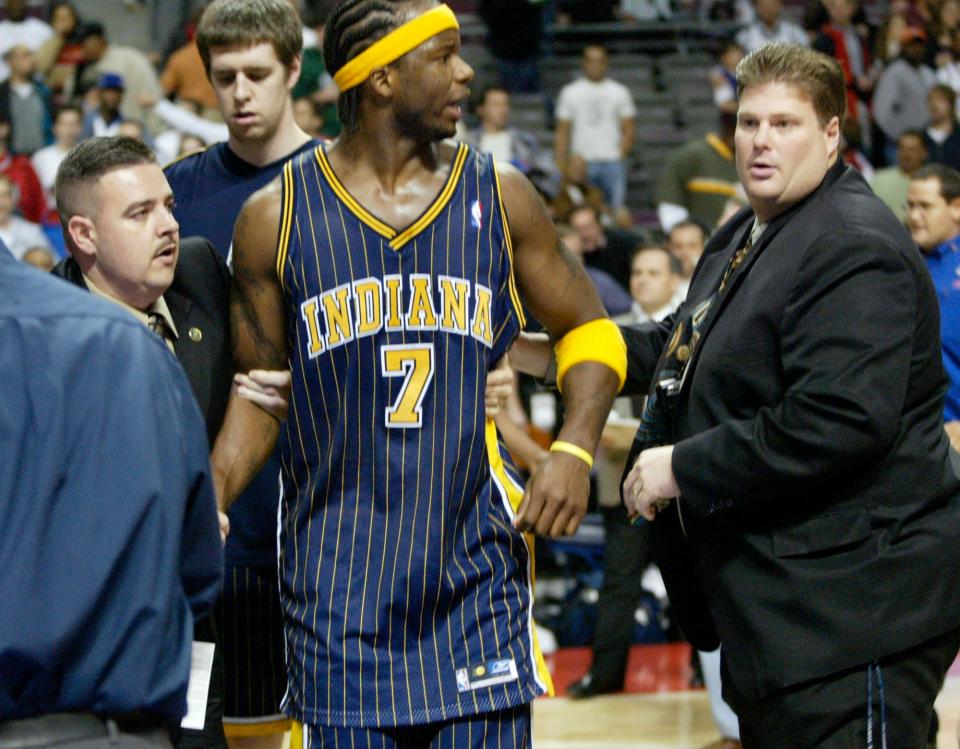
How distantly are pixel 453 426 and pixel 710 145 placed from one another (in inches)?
318

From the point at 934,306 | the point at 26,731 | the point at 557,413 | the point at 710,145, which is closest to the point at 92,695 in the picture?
the point at 26,731

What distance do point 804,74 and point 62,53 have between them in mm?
11690

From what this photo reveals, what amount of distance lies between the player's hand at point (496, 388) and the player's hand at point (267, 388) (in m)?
0.46

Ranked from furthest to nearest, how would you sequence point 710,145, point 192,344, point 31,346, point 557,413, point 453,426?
point 710,145 → point 557,413 → point 192,344 → point 453,426 → point 31,346

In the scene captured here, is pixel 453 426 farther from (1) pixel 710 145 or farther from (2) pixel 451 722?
(1) pixel 710 145

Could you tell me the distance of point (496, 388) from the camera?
11.5 ft

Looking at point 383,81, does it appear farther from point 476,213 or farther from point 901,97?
point 901,97

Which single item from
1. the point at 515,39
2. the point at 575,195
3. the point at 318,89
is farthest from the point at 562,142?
the point at 318,89

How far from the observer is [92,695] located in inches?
87.0

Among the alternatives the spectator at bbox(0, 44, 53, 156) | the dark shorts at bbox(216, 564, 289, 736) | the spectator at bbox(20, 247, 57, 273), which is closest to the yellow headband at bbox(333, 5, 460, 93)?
the dark shorts at bbox(216, 564, 289, 736)

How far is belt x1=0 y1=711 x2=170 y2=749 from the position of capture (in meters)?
2.21

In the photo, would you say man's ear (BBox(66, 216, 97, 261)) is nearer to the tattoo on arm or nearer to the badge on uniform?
the tattoo on arm

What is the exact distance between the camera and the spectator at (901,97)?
1349 centimetres

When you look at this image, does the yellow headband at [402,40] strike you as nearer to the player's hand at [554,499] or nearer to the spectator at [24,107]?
the player's hand at [554,499]
